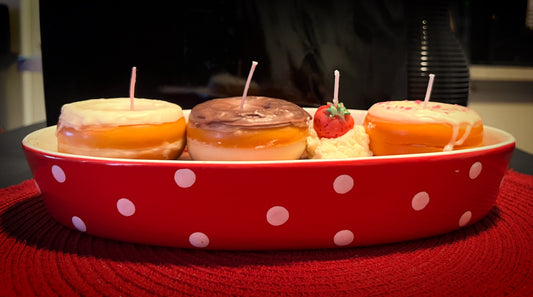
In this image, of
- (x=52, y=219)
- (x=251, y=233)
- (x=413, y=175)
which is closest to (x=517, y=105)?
(x=413, y=175)

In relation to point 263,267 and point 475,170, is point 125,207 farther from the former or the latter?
point 475,170

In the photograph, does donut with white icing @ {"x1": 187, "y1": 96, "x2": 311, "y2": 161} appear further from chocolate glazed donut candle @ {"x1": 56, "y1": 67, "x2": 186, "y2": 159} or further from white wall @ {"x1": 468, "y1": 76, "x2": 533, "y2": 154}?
white wall @ {"x1": 468, "y1": 76, "x2": 533, "y2": 154}

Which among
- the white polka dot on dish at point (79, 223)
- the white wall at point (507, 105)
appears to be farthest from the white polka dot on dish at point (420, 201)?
the white wall at point (507, 105)

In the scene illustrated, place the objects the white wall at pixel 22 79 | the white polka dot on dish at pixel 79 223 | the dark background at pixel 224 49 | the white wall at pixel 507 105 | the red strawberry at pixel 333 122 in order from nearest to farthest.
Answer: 1. the white polka dot on dish at pixel 79 223
2. the red strawberry at pixel 333 122
3. the dark background at pixel 224 49
4. the white wall at pixel 22 79
5. the white wall at pixel 507 105

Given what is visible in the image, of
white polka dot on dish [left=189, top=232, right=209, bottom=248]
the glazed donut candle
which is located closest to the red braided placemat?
white polka dot on dish [left=189, top=232, right=209, bottom=248]

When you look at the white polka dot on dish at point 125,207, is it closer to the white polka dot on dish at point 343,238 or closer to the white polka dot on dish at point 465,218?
the white polka dot on dish at point 343,238

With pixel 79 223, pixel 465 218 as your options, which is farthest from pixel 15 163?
pixel 465 218
